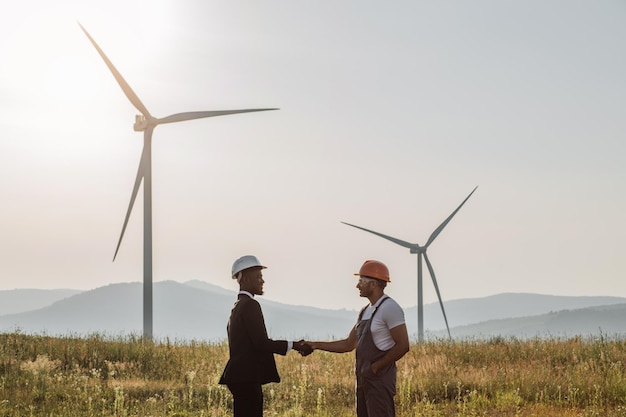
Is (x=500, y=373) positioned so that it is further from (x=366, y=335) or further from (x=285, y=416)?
(x=366, y=335)

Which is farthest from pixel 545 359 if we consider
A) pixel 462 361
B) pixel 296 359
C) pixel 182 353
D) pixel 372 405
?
pixel 372 405

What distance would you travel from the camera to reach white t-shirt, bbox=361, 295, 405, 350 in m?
8.84

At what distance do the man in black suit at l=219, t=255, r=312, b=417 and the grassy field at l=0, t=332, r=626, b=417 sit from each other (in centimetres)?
315

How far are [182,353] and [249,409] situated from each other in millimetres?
14044

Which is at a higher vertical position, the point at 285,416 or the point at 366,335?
the point at 366,335

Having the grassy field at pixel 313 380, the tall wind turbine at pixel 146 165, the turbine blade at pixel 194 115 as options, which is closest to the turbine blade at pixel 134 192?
the tall wind turbine at pixel 146 165

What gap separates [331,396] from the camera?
16.8 m

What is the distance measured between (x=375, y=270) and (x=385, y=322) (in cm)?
60

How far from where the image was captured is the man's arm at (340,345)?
9.88 metres

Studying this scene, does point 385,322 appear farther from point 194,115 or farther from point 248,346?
point 194,115

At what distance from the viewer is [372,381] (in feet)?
29.2

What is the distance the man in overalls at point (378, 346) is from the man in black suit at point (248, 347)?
0.96 metres

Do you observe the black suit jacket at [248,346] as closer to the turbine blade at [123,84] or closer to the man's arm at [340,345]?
the man's arm at [340,345]

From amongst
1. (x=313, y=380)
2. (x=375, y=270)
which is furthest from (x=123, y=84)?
(x=375, y=270)
